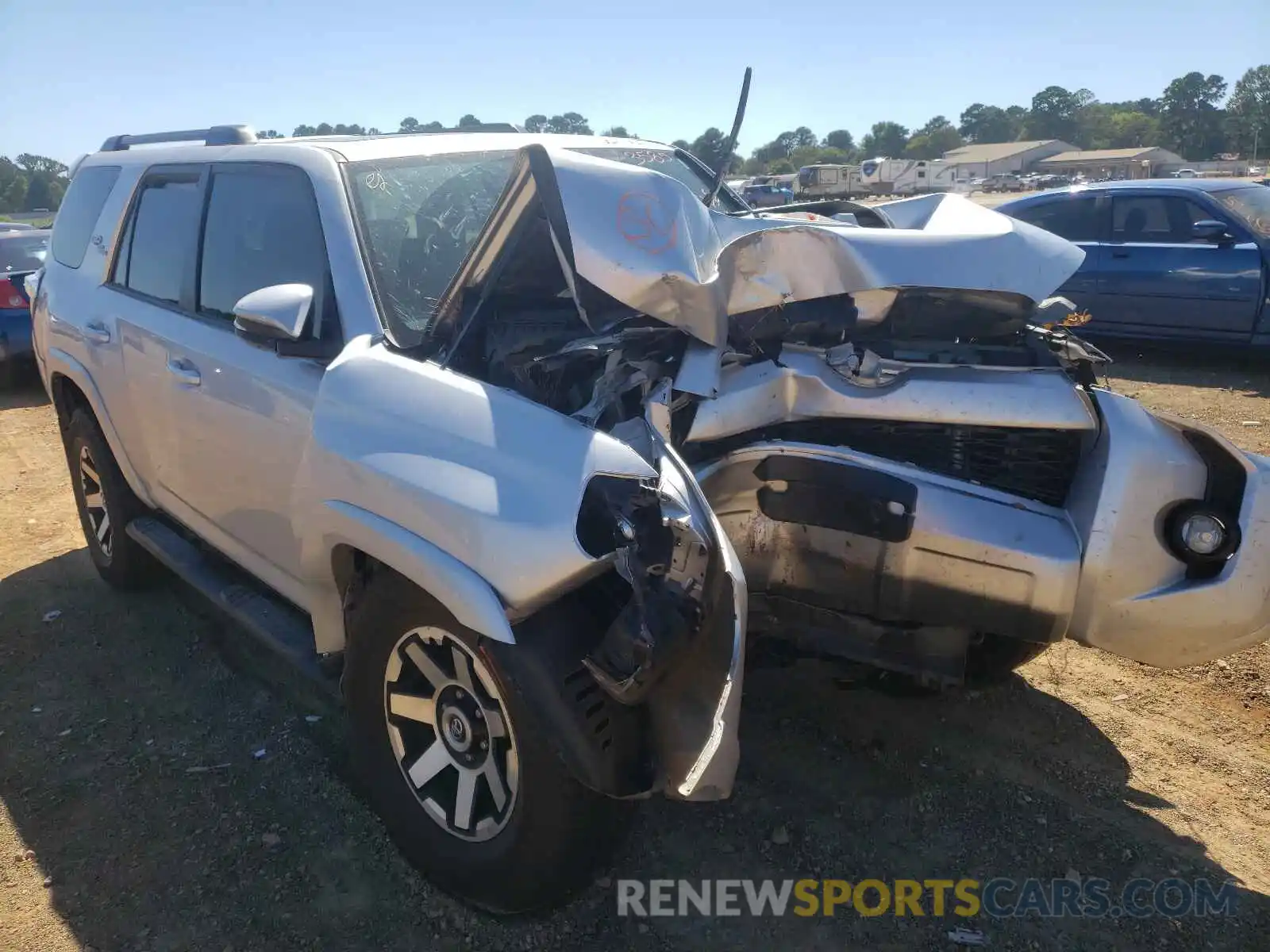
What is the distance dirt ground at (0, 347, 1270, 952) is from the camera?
2441 millimetres

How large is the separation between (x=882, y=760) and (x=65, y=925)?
8.15 feet

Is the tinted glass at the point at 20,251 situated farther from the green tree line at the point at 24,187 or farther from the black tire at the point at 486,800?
the green tree line at the point at 24,187

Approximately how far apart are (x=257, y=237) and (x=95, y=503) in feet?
7.27

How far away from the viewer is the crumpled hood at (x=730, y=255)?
2.44 meters

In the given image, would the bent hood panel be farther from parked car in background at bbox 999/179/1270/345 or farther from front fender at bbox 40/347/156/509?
parked car in background at bbox 999/179/1270/345

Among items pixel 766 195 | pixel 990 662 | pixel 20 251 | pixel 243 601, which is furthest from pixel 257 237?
pixel 766 195

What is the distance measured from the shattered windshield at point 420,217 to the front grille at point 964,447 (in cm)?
103

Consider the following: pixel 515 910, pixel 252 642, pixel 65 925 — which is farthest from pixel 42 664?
pixel 515 910

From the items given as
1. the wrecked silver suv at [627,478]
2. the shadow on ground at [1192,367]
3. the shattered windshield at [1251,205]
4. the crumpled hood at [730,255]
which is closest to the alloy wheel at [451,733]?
the wrecked silver suv at [627,478]

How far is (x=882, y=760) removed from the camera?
3072 mm

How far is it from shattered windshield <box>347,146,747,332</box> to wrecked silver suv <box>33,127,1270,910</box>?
0.01 m

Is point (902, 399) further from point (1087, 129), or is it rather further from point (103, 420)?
point (1087, 129)

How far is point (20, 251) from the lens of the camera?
9859 millimetres

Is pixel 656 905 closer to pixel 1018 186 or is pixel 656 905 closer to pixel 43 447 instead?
pixel 43 447
